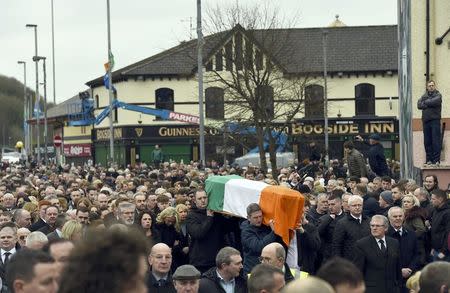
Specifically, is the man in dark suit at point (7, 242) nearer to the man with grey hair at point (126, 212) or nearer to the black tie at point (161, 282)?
the man with grey hair at point (126, 212)

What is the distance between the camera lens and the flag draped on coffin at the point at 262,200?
15.5 meters

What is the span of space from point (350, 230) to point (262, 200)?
3.88ft

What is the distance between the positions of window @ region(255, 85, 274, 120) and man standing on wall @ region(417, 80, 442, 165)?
19994 millimetres

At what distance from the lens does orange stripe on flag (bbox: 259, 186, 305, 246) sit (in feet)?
50.5

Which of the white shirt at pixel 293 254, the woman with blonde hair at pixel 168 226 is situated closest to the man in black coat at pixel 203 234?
the woman with blonde hair at pixel 168 226

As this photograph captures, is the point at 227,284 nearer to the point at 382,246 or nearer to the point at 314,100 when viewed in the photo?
the point at 382,246

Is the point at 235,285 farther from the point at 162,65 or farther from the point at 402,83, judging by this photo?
the point at 162,65

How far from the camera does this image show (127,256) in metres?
5.34

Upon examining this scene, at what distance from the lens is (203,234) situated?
17094 millimetres

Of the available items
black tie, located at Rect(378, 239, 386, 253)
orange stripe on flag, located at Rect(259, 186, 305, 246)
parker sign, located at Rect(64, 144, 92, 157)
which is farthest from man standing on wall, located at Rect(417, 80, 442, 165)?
parker sign, located at Rect(64, 144, 92, 157)

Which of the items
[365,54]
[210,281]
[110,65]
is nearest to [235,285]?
[210,281]

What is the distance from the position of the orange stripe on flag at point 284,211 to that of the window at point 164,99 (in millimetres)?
57388

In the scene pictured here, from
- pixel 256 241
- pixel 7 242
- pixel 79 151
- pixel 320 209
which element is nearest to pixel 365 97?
pixel 79 151

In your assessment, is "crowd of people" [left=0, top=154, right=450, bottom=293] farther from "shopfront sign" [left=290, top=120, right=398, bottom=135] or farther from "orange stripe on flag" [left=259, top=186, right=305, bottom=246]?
"shopfront sign" [left=290, top=120, right=398, bottom=135]
